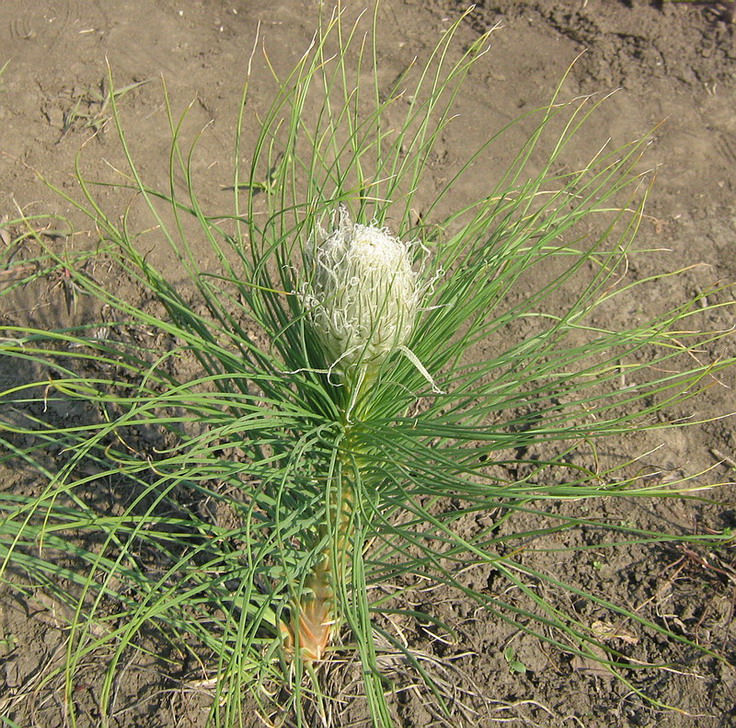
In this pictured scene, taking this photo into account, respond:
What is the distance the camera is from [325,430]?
108 centimetres

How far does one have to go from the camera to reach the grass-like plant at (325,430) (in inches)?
35.9

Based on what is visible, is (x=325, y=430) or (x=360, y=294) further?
(x=325, y=430)

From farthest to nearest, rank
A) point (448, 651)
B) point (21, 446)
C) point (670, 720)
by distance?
point (21, 446) → point (448, 651) → point (670, 720)

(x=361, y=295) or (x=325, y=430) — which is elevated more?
(x=361, y=295)

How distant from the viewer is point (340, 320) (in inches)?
36.6

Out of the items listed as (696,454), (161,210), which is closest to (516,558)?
(696,454)

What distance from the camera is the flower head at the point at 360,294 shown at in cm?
89

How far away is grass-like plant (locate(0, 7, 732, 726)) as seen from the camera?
2.99 ft

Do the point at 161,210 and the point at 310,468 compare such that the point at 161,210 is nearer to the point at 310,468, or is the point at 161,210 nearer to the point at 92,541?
the point at 92,541

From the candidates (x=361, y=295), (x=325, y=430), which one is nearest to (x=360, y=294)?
(x=361, y=295)

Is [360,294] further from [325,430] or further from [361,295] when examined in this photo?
[325,430]

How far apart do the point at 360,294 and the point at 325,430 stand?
261mm

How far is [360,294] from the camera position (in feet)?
2.95

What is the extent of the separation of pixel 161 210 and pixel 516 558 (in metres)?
1.41
